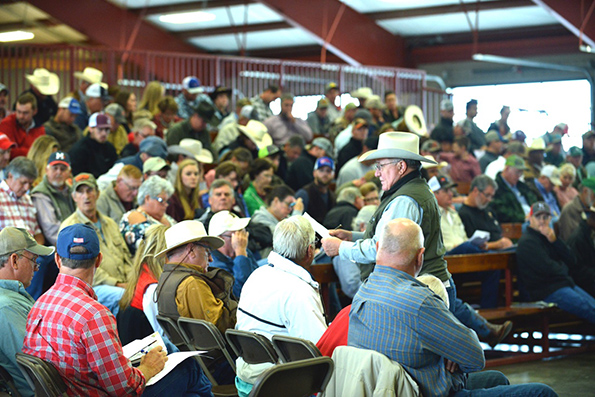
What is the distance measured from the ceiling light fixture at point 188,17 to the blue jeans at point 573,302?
12.1m


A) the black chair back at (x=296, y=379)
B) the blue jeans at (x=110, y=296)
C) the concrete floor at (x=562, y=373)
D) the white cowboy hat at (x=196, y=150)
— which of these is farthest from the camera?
the white cowboy hat at (x=196, y=150)

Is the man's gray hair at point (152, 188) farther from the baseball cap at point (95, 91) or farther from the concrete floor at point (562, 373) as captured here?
the baseball cap at point (95, 91)

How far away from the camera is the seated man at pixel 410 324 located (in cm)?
299

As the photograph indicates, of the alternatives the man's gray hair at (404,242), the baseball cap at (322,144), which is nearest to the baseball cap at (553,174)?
the baseball cap at (322,144)

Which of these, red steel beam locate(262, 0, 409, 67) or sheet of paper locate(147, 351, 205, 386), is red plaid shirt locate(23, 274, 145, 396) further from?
red steel beam locate(262, 0, 409, 67)

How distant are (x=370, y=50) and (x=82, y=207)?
1304 cm

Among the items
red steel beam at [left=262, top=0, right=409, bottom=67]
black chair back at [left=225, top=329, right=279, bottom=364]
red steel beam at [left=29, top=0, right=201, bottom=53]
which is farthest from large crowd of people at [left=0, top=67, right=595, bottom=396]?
red steel beam at [left=29, top=0, right=201, bottom=53]

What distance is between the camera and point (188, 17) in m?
17.5

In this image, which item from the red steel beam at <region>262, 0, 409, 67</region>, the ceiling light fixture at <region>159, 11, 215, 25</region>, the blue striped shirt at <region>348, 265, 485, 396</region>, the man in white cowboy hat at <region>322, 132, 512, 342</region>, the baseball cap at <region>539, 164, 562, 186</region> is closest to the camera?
the blue striped shirt at <region>348, 265, 485, 396</region>

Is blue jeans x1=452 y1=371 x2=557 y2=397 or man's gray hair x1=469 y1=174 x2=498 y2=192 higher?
man's gray hair x1=469 y1=174 x2=498 y2=192

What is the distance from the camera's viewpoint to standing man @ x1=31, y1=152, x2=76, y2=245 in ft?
19.4

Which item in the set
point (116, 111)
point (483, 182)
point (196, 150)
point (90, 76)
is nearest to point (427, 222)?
point (483, 182)

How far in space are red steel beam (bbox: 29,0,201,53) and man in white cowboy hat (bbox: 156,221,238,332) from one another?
41.6ft

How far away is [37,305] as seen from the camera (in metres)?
3.14
